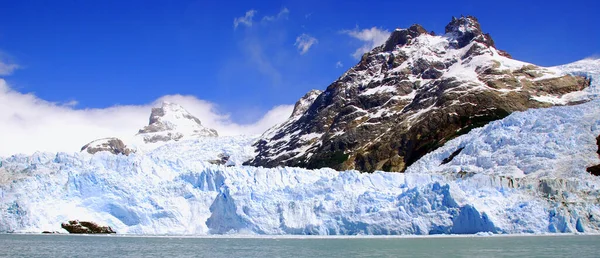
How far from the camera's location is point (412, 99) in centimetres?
13125

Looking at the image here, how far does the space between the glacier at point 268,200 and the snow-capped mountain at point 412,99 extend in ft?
152

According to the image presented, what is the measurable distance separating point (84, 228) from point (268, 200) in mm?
15128

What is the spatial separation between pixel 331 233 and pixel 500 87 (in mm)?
84574

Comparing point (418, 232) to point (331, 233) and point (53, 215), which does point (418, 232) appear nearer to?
point (331, 233)

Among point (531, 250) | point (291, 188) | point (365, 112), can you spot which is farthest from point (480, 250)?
point (365, 112)

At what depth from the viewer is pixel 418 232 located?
40875 mm

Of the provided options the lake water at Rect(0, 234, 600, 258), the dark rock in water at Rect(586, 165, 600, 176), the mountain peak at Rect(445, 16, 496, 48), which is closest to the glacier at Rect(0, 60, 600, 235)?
the dark rock in water at Rect(586, 165, 600, 176)

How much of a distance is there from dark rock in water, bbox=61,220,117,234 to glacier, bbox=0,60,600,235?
0.55 meters

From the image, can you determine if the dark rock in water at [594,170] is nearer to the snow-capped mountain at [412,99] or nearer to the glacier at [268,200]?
the glacier at [268,200]

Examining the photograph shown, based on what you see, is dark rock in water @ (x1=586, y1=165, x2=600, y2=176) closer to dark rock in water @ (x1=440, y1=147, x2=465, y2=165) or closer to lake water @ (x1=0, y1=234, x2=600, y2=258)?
dark rock in water @ (x1=440, y1=147, x2=465, y2=165)

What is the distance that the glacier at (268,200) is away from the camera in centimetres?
4091

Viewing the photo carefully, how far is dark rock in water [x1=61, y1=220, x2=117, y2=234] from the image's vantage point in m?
44.1

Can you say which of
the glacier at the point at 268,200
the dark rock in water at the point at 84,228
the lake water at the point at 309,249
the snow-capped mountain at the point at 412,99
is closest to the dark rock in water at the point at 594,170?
the glacier at the point at 268,200

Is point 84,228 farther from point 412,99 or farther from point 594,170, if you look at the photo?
point 412,99
